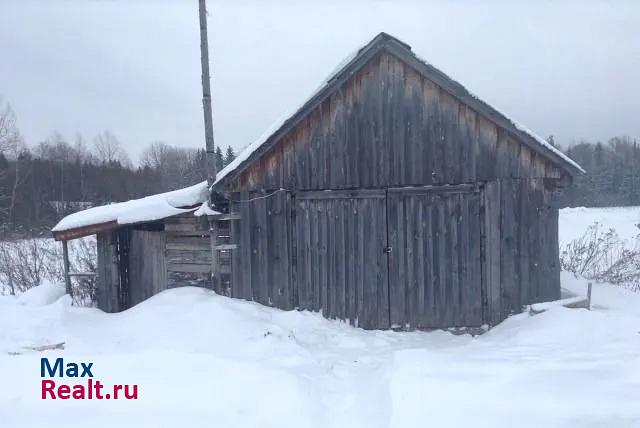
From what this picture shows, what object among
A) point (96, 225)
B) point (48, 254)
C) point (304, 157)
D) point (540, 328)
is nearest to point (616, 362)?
point (540, 328)

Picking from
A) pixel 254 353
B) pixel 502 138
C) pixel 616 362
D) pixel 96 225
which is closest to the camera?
pixel 616 362

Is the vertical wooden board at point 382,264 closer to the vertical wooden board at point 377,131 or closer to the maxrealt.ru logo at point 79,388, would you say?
the vertical wooden board at point 377,131

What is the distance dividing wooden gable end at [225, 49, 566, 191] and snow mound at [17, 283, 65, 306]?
5.91m

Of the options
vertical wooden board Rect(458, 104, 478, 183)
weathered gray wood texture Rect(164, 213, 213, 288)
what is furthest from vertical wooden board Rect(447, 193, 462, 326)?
weathered gray wood texture Rect(164, 213, 213, 288)

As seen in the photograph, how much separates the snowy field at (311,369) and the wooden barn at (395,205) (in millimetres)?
557

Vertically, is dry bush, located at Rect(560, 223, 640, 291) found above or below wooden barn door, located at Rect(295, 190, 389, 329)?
below

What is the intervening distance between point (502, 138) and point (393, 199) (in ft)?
7.01

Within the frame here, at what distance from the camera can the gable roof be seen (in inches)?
297

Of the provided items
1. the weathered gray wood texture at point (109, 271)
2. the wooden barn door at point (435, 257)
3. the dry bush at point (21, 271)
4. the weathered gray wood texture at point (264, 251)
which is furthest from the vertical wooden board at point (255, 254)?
the dry bush at point (21, 271)

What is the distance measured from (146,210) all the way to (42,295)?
3292mm

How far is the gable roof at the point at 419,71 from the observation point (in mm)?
7539

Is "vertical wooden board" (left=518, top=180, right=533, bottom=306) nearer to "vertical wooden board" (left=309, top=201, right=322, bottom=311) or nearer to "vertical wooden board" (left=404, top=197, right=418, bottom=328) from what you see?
"vertical wooden board" (left=404, top=197, right=418, bottom=328)

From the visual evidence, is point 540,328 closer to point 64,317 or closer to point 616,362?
point 616,362

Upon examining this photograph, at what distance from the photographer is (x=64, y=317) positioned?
8453 mm
